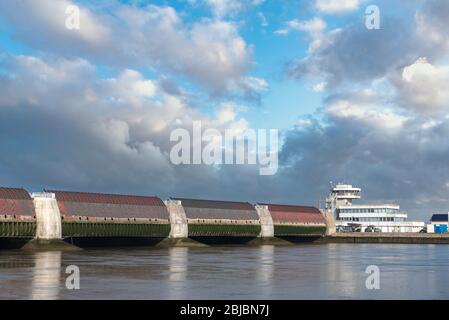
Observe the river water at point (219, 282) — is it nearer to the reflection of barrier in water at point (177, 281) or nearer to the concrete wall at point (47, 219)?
the reflection of barrier in water at point (177, 281)

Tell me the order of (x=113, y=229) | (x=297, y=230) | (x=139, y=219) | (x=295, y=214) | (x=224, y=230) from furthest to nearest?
(x=295, y=214)
(x=297, y=230)
(x=224, y=230)
(x=139, y=219)
(x=113, y=229)

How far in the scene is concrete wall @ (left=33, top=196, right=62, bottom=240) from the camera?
98062mm

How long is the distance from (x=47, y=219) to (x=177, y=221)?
31217 mm

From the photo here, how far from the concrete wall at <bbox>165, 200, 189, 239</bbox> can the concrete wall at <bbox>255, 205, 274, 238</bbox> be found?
2634 cm

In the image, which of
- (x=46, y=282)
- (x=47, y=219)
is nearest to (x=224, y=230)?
(x=47, y=219)

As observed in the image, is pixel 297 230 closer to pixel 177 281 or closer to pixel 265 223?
pixel 265 223

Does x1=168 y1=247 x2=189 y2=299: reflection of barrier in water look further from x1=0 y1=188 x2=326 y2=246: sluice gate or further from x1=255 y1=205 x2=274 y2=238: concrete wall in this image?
x1=255 y1=205 x2=274 y2=238: concrete wall

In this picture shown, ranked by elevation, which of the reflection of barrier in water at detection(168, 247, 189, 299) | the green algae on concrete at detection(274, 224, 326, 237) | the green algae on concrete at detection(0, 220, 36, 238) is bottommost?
the green algae on concrete at detection(274, 224, 326, 237)

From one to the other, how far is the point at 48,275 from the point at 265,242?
326ft

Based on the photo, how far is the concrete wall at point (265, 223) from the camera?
146 metres

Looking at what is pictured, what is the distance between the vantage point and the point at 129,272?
53.8 metres

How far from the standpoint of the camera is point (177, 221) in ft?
406

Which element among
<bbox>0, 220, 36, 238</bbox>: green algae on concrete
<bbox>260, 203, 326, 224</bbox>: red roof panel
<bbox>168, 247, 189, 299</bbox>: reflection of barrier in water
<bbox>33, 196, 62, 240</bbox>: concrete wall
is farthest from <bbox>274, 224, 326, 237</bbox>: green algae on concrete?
<bbox>168, 247, 189, 299</bbox>: reflection of barrier in water
